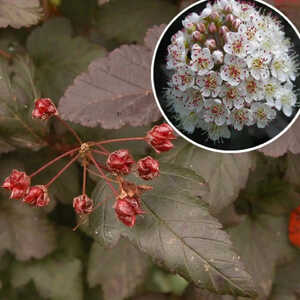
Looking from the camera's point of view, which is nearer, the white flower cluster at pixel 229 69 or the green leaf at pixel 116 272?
the white flower cluster at pixel 229 69

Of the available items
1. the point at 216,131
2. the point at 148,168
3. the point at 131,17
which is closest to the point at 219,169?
the point at 216,131

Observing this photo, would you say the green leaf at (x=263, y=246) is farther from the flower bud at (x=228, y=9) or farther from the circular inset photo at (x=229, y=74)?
the flower bud at (x=228, y=9)

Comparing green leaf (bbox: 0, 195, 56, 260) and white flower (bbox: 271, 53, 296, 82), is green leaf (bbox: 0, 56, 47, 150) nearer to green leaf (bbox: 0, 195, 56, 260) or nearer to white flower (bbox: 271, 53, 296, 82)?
green leaf (bbox: 0, 195, 56, 260)

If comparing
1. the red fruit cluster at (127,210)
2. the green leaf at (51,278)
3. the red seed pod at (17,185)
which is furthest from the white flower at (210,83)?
the green leaf at (51,278)

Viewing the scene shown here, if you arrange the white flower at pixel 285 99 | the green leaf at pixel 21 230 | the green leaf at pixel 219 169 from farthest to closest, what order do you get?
1. the green leaf at pixel 21 230
2. the green leaf at pixel 219 169
3. the white flower at pixel 285 99

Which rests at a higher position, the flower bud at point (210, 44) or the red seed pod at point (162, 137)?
the flower bud at point (210, 44)

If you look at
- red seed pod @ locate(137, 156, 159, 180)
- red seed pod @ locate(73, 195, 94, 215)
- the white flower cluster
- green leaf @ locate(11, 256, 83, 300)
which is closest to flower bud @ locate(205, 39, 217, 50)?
the white flower cluster

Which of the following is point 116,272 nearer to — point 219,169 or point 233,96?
point 219,169
